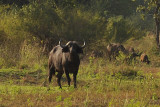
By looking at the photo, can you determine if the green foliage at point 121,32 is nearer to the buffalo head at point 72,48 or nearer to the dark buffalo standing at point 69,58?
the dark buffalo standing at point 69,58

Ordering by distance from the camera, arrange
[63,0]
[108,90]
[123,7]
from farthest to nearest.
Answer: [123,7], [63,0], [108,90]

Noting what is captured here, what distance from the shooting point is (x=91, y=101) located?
22.5ft

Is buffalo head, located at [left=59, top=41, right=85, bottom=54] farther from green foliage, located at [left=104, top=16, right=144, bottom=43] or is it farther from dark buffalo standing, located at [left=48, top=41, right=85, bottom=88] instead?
green foliage, located at [left=104, top=16, right=144, bottom=43]

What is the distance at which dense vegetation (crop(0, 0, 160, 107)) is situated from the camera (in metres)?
7.99

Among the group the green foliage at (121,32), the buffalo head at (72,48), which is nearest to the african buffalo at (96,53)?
the green foliage at (121,32)

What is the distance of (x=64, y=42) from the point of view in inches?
811

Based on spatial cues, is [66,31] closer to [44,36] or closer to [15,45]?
[44,36]

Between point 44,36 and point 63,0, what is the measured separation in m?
7.23

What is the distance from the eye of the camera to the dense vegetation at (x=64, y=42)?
7989 mm

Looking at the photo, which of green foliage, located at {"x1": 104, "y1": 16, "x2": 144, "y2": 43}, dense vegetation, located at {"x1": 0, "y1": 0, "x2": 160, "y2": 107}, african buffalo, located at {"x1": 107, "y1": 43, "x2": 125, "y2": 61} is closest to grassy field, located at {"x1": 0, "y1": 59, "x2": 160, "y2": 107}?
dense vegetation, located at {"x1": 0, "y1": 0, "x2": 160, "y2": 107}

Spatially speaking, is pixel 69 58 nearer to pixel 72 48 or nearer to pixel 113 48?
pixel 72 48

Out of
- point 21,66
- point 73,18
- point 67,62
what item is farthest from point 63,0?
point 67,62

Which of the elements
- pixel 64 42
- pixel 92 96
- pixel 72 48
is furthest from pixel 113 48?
pixel 92 96

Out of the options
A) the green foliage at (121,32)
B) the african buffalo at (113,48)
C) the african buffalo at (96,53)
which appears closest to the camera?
the african buffalo at (96,53)
